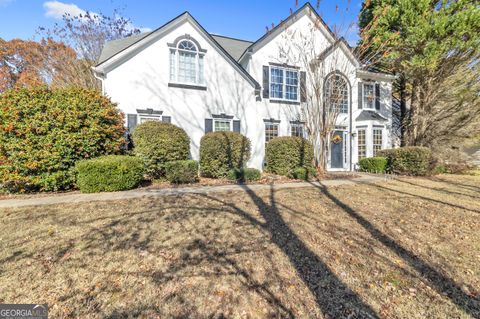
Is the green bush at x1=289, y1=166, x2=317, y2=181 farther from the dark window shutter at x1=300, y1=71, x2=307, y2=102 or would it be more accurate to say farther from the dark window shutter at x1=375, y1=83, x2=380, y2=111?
the dark window shutter at x1=375, y1=83, x2=380, y2=111

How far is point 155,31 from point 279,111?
294 inches

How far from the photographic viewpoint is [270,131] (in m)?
13.3

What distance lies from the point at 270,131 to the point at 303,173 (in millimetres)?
4282

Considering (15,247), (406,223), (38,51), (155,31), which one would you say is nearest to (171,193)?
(15,247)

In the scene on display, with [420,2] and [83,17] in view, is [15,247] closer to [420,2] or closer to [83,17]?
[420,2]

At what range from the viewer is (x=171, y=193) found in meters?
6.86

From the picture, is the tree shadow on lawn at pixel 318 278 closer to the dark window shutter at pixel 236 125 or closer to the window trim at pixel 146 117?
the dark window shutter at pixel 236 125

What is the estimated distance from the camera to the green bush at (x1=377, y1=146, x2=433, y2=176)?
11.2m

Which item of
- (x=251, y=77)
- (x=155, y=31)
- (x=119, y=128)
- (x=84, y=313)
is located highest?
(x=155, y=31)

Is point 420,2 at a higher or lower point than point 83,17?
lower

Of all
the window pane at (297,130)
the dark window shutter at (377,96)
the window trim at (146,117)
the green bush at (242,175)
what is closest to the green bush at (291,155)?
the green bush at (242,175)

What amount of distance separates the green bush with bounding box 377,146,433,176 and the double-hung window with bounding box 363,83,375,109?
4652 millimetres

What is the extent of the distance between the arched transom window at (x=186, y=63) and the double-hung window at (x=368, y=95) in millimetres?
10968

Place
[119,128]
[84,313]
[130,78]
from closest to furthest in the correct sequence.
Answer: [84,313] < [119,128] < [130,78]
